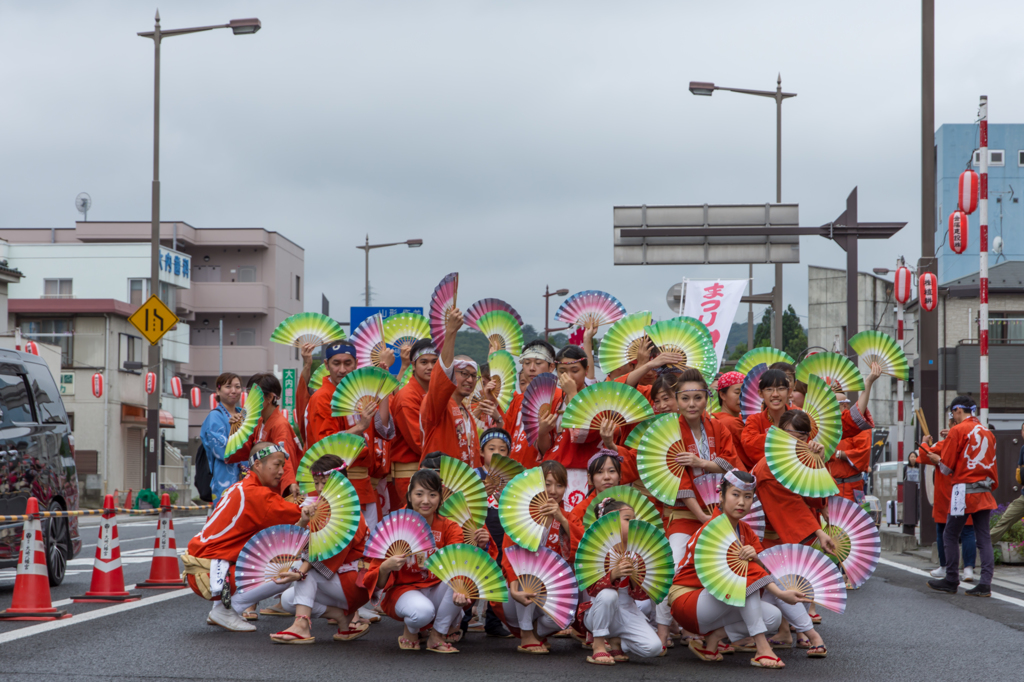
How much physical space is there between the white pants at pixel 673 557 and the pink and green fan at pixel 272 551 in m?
2.28

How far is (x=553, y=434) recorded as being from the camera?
811 cm

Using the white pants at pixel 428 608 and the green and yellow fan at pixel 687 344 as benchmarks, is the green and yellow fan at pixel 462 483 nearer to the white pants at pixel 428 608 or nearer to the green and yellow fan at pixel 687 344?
the white pants at pixel 428 608

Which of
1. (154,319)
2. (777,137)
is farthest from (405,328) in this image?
(777,137)

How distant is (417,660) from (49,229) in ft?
172

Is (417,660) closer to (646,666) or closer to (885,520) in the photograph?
(646,666)


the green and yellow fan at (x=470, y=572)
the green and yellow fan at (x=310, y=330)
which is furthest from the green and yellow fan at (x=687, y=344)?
the green and yellow fan at (x=310, y=330)

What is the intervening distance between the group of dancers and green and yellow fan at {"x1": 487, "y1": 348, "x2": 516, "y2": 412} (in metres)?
0.42

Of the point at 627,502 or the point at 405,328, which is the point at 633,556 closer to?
the point at 627,502

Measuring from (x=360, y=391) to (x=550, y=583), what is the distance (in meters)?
2.19

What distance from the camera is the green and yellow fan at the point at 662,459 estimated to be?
7.16 meters

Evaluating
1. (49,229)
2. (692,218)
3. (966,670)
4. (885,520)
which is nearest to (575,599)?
(966,670)

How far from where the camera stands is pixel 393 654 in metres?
6.82

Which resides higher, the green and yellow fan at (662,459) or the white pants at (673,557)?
the green and yellow fan at (662,459)

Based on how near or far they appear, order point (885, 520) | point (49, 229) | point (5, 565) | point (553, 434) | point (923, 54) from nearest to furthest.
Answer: point (553, 434), point (5, 565), point (923, 54), point (885, 520), point (49, 229)
